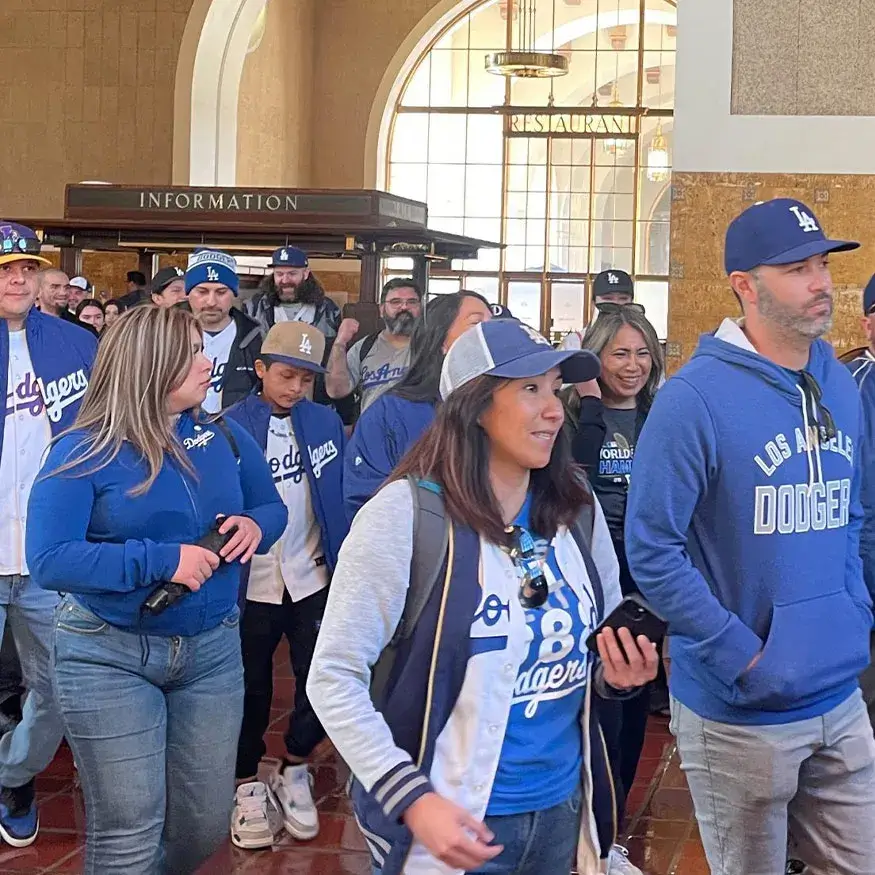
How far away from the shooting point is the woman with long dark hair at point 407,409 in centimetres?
441

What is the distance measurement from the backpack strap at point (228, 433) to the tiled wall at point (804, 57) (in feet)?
14.5

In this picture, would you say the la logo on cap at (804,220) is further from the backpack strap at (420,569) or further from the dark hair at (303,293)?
the dark hair at (303,293)

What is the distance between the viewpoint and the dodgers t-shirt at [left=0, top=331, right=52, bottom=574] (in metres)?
4.70

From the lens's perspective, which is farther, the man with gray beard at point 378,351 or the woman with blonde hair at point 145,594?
the man with gray beard at point 378,351

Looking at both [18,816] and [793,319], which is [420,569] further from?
[18,816]

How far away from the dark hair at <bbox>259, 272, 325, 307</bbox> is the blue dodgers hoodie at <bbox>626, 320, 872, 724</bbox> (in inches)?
207

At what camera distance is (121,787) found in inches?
132

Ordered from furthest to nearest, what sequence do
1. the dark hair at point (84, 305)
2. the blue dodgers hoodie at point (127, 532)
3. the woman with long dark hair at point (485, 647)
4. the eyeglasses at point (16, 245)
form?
the dark hair at point (84, 305) → the eyeglasses at point (16, 245) → the blue dodgers hoodie at point (127, 532) → the woman with long dark hair at point (485, 647)

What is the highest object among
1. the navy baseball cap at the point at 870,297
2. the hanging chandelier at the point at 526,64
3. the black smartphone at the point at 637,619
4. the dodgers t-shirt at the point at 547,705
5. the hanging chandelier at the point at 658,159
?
the hanging chandelier at the point at 526,64

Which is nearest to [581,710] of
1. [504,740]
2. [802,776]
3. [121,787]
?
[504,740]

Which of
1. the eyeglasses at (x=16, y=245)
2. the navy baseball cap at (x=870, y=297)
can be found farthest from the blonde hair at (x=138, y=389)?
the navy baseball cap at (x=870, y=297)

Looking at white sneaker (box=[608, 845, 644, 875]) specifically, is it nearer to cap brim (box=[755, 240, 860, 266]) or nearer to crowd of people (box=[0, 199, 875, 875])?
crowd of people (box=[0, 199, 875, 875])

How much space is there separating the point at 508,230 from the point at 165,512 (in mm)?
18274

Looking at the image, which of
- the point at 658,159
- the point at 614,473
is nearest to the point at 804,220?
the point at 614,473
